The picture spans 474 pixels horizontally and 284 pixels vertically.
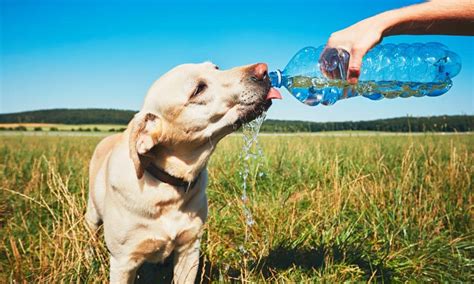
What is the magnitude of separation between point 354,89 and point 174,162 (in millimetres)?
1593

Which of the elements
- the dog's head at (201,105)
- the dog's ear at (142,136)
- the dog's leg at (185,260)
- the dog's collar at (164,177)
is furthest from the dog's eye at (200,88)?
the dog's leg at (185,260)

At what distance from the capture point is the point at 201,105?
2881 millimetres

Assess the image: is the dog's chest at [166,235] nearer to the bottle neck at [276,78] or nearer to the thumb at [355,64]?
the bottle neck at [276,78]

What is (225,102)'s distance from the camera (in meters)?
2.87

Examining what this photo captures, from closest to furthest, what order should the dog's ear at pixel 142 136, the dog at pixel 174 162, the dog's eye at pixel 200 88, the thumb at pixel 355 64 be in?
the thumb at pixel 355 64 < the dog's ear at pixel 142 136 < the dog at pixel 174 162 < the dog's eye at pixel 200 88

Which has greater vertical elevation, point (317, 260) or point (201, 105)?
point (201, 105)

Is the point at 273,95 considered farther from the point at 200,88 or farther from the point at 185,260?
the point at 185,260

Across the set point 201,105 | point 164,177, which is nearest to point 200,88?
point 201,105

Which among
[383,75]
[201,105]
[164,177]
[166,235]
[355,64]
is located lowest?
[166,235]

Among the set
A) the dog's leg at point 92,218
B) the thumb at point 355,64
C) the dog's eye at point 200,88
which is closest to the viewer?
the thumb at point 355,64

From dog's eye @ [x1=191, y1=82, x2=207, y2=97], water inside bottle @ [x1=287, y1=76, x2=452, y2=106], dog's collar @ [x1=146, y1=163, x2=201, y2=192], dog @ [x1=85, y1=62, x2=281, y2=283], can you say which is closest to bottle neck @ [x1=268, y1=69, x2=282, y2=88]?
water inside bottle @ [x1=287, y1=76, x2=452, y2=106]

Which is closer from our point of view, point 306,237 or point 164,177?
point 164,177

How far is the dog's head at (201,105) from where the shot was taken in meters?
2.81

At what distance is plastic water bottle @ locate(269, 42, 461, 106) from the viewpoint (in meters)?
3.08
